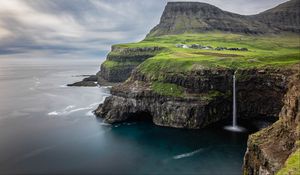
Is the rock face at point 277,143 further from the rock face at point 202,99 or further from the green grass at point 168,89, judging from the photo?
the green grass at point 168,89

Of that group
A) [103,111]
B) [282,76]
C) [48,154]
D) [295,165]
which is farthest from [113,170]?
[282,76]

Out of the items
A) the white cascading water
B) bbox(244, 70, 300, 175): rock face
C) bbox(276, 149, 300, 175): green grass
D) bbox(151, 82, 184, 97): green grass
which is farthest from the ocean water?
bbox(276, 149, 300, 175): green grass

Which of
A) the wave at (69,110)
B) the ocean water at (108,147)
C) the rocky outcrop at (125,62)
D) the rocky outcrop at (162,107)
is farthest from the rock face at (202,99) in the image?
the rocky outcrop at (125,62)

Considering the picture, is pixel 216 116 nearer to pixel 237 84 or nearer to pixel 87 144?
pixel 237 84

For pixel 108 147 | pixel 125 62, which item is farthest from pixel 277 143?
pixel 125 62

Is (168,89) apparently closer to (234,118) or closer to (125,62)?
(234,118)

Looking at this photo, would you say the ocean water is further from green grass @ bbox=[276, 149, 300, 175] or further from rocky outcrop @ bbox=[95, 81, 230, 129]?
green grass @ bbox=[276, 149, 300, 175]
